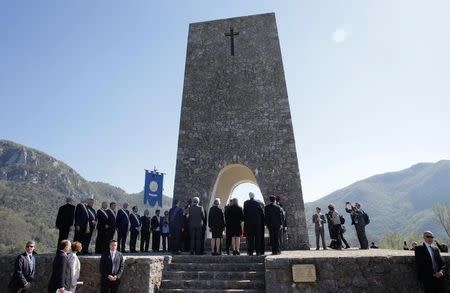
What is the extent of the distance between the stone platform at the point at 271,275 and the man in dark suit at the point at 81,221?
165 centimetres

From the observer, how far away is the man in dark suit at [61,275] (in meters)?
5.96

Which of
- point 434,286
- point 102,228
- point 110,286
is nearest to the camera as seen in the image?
point 434,286

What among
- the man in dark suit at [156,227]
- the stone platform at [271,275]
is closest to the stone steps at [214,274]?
the stone platform at [271,275]

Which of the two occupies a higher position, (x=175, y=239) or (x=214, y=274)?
(x=175, y=239)

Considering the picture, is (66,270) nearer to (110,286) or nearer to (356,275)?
(110,286)

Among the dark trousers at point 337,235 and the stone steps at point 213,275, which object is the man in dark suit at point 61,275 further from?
the dark trousers at point 337,235

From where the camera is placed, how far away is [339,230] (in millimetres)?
13047

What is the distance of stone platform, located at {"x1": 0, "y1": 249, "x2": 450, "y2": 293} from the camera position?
7277 mm

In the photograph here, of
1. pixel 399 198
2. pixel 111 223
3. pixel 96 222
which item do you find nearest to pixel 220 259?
pixel 111 223

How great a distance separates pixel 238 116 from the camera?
1552 centimetres

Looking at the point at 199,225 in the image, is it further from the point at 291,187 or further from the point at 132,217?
the point at 291,187

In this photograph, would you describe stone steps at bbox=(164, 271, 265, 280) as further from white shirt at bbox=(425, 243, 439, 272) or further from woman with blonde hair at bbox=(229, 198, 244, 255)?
white shirt at bbox=(425, 243, 439, 272)

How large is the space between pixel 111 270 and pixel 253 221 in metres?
4.16

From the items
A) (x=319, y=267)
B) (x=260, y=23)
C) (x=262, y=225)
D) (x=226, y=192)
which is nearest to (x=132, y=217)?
(x=262, y=225)
